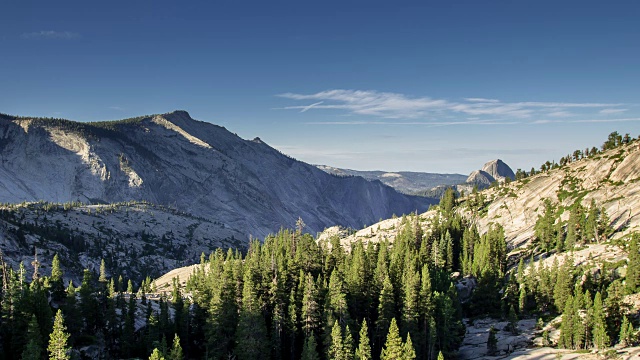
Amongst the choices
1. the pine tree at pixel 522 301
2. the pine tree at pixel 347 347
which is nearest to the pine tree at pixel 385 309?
the pine tree at pixel 347 347

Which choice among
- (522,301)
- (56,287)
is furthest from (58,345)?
(522,301)

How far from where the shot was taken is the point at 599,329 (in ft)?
236

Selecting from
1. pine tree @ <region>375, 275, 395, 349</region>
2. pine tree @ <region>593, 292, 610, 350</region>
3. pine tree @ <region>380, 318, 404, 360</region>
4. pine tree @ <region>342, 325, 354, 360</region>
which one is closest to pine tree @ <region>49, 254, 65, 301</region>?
pine tree @ <region>342, 325, 354, 360</region>

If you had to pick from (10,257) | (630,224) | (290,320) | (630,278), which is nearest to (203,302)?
→ (290,320)

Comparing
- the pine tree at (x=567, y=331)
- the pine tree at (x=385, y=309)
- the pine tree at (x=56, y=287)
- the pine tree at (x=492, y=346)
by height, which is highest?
the pine tree at (x=56, y=287)

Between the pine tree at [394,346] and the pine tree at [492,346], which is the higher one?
the pine tree at [394,346]

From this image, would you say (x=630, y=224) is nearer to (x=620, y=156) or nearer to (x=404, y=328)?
(x=620, y=156)

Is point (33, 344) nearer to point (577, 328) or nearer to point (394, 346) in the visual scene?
point (394, 346)

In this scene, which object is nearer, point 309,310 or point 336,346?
point 336,346

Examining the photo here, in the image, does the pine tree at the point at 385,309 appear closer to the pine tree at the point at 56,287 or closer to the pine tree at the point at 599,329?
the pine tree at the point at 599,329

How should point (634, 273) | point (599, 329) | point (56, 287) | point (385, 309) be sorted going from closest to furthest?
point (599, 329) < point (56, 287) < point (385, 309) < point (634, 273)

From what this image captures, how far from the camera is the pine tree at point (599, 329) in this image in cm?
7069

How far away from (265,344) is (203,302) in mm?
18526

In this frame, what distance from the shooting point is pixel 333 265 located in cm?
9706
